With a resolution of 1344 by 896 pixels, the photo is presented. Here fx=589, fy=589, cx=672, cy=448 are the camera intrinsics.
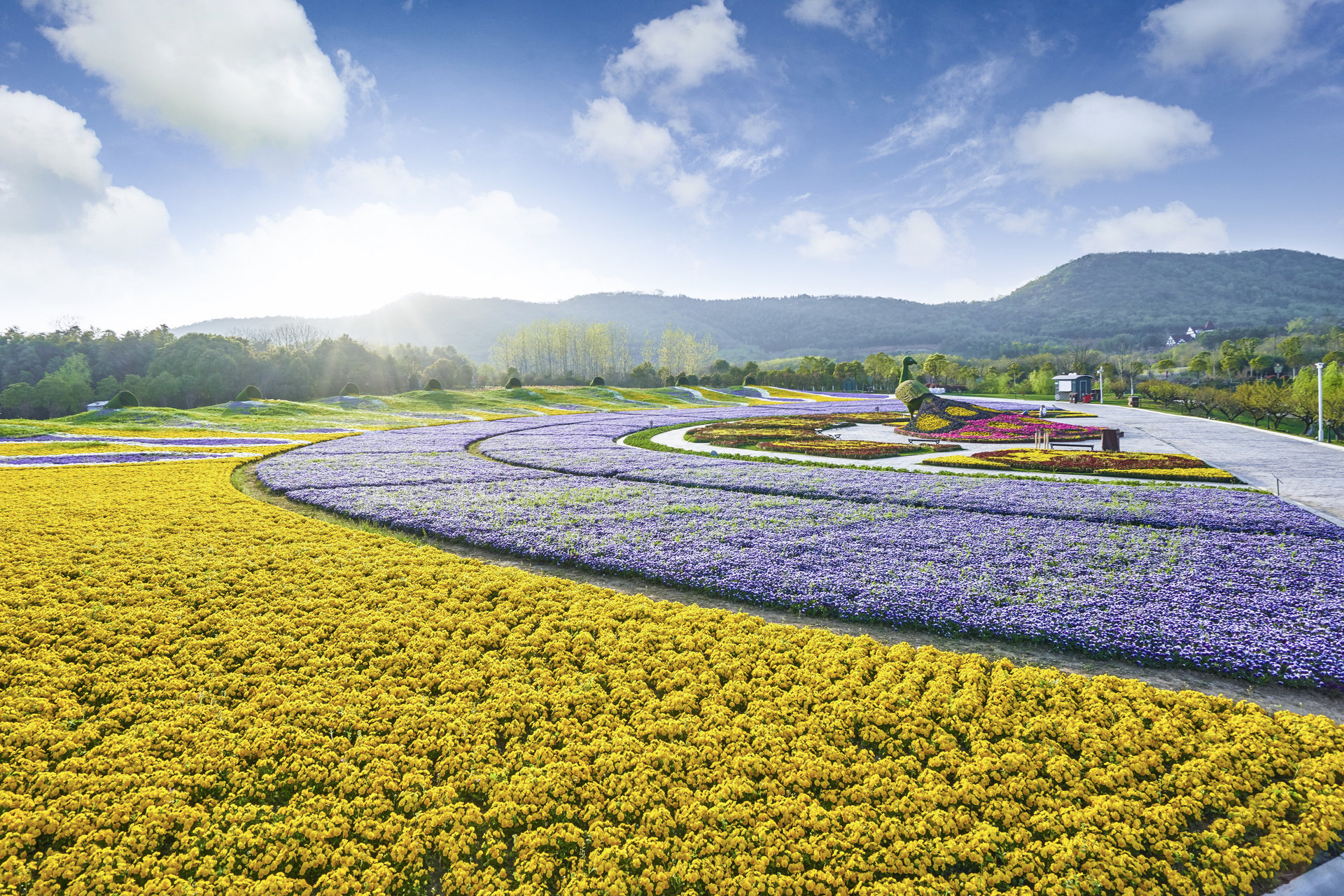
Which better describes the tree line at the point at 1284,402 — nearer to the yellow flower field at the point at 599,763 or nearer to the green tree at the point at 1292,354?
the green tree at the point at 1292,354

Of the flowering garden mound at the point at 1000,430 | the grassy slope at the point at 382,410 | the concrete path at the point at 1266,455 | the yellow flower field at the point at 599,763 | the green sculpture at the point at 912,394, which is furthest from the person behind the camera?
the grassy slope at the point at 382,410

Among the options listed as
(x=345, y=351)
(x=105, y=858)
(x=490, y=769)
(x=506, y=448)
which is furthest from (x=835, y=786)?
(x=345, y=351)

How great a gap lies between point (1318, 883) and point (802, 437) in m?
23.9

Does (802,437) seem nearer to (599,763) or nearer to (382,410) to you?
(599,763)

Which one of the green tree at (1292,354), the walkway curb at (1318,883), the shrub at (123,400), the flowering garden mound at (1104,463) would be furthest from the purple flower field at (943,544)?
the green tree at (1292,354)

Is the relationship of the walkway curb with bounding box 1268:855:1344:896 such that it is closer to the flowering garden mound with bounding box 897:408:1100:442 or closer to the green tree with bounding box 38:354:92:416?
the flowering garden mound with bounding box 897:408:1100:442

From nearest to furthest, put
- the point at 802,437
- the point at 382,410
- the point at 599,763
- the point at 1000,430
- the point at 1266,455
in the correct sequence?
1. the point at 599,763
2. the point at 1266,455
3. the point at 802,437
4. the point at 1000,430
5. the point at 382,410

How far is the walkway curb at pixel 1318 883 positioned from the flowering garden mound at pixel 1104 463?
1596 centimetres

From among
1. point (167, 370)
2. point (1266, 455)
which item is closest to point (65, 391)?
point (167, 370)

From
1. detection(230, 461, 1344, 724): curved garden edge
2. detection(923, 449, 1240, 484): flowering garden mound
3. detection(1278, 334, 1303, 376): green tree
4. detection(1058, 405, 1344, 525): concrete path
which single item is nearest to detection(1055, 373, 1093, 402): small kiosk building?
detection(1278, 334, 1303, 376): green tree

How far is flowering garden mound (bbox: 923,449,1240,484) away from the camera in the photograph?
16344mm

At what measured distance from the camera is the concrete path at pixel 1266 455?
13.6m

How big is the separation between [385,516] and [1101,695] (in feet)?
40.6

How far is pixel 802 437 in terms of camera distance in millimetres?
27078
